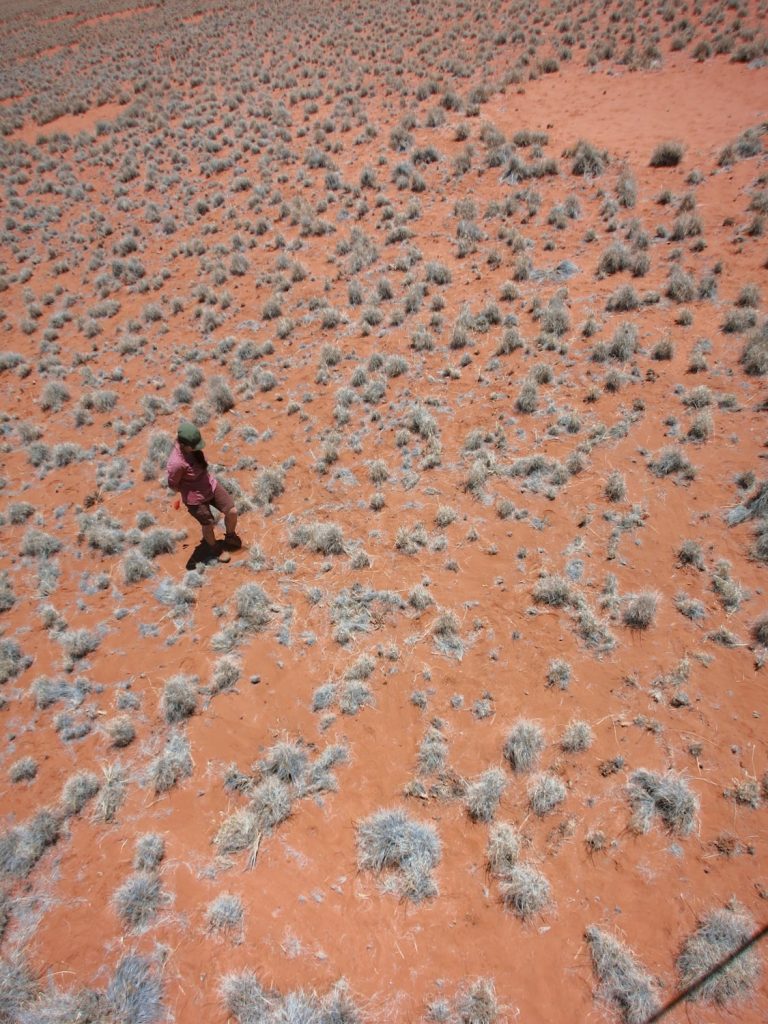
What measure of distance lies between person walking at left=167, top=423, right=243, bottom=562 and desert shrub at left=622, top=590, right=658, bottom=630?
4.69 meters

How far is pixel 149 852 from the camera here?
14.3ft

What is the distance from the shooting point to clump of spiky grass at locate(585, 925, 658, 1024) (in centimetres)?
340

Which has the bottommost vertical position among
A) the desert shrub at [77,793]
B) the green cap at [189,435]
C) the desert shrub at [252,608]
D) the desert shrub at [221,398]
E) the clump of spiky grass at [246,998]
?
the clump of spiky grass at [246,998]

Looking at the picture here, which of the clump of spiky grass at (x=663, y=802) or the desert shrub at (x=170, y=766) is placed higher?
the desert shrub at (x=170, y=766)

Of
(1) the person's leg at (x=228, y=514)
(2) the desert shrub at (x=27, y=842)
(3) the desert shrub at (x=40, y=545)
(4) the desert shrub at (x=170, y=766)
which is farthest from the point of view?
(3) the desert shrub at (x=40, y=545)

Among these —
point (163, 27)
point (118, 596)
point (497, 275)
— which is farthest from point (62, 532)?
point (163, 27)

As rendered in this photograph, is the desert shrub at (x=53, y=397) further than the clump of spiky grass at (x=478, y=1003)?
Yes

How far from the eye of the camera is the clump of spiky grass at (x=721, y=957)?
3.41m

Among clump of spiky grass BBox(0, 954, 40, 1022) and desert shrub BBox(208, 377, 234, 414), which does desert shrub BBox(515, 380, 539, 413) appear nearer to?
desert shrub BBox(208, 377, 234, 414)

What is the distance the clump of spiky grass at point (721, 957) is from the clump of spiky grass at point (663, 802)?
541 millimetres

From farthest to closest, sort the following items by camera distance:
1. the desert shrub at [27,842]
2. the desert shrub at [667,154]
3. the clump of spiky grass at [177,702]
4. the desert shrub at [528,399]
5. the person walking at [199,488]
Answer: the desert shrub at [667,154]
the desert shrub at [528,399]
the person walking at [199,488]
the clump of spiky grass at [177,702]
the desert shrub at [27,842]

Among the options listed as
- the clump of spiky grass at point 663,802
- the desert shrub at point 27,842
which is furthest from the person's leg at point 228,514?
the clump of spiky grass at point 663,802

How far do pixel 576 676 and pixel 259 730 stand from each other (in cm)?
310

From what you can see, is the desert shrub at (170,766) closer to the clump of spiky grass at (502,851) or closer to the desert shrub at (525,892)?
the clump of spiky grass at (502,851)
